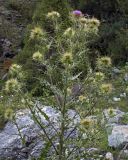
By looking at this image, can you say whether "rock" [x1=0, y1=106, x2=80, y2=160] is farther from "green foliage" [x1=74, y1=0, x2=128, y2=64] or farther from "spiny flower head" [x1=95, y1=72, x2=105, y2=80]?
"green foliage" [x1=74, y1=0, x2=128, y2=64]

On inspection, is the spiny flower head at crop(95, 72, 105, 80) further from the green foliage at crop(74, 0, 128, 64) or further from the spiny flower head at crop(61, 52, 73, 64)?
the green foliage at crop(74, 0, 128, 64)

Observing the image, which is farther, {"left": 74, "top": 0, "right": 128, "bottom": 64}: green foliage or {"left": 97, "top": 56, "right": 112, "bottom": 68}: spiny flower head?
{"left": 74, "top": 0, "right": 128, "bottom": 64}: green foliage

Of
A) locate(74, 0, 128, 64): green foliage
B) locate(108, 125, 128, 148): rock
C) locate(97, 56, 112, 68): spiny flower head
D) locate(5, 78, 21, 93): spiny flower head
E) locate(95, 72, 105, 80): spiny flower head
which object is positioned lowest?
locate(108, 125, 128, 148): rock

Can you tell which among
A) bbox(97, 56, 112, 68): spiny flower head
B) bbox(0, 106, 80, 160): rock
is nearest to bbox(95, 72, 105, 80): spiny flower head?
bbox(97, 56, 112, 68): spiny flower head

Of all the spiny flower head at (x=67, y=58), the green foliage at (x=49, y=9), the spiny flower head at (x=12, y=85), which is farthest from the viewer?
the green foliage at (x=49, y=9)

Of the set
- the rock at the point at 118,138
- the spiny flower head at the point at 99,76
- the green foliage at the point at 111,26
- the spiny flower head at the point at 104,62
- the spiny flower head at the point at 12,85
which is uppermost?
the green foliage at the point at 111,26

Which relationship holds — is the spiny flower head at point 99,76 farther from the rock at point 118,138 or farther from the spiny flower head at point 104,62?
the rock at point 118,138

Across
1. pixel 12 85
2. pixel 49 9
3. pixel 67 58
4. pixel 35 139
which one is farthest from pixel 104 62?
pixel 49 9

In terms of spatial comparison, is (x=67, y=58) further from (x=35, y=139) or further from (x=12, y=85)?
(x=35, y=139)

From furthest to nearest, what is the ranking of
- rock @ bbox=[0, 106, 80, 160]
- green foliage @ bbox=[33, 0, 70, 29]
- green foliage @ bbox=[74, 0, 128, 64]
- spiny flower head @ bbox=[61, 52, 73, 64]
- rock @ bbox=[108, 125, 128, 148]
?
green foliage @ bbox=[74, 0, 128, 64] → green foliage @ bbox=[33, 0, 70, 29] → rock @ bbox=[108, 125, 128, 148] → rock @ bbox=[0, 106, 80, 160] → spiny flower head @ bbox=[61, 52, 73, 64]

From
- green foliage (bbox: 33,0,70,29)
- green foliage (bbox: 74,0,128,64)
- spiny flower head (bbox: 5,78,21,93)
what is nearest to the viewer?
spiny flower head (bbox: 5,78,21,93)

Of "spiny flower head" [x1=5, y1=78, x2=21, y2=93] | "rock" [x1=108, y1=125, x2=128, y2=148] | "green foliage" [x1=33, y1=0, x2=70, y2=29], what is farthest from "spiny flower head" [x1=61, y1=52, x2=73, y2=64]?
"green foliage" [x1=33, y1=0, x2=70, y2=29]

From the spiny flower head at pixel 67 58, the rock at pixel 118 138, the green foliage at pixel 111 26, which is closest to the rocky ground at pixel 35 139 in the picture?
the rock at pixel 118 138

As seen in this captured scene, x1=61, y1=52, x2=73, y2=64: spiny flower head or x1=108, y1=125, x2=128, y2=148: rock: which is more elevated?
x1=61, y1=52, x2=73, y2=64: spiny flower head
